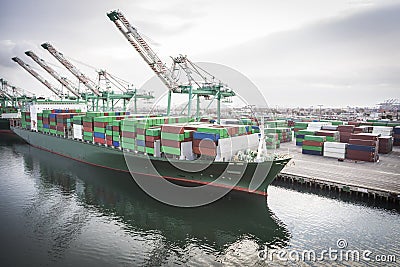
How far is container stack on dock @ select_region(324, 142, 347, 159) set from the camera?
99.2 feet

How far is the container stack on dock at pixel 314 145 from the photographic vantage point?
1275 inches

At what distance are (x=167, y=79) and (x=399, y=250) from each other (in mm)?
27233

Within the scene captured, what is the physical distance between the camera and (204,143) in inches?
827

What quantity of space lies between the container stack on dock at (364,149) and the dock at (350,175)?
0.68m

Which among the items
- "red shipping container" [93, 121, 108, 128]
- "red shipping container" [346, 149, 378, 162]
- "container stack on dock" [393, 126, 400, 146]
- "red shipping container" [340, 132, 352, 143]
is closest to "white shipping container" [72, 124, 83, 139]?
"red shipping container" [93, 121, 108, 128]

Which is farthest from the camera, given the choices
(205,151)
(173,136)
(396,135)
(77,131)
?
(396,135)

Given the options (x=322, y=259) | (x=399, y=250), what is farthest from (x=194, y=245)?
(x=399, y=250)

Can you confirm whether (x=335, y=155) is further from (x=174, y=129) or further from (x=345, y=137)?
(x=174, y=129)

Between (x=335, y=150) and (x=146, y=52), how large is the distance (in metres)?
26.8

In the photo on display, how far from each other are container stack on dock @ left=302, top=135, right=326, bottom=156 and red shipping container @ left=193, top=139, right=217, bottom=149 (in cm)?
1843

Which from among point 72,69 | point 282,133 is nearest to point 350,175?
point 282,133

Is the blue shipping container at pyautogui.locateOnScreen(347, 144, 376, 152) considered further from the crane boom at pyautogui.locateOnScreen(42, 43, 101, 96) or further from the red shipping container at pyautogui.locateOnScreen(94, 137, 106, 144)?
the crane boom at pyautogui.locateOnScreen(42, 43, 101, 96)

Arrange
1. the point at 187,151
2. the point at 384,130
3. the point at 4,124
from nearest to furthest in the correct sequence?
the point at 187,151
the point at 384,130
the point at 4,124

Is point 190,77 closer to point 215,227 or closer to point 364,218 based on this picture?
point 215,227
